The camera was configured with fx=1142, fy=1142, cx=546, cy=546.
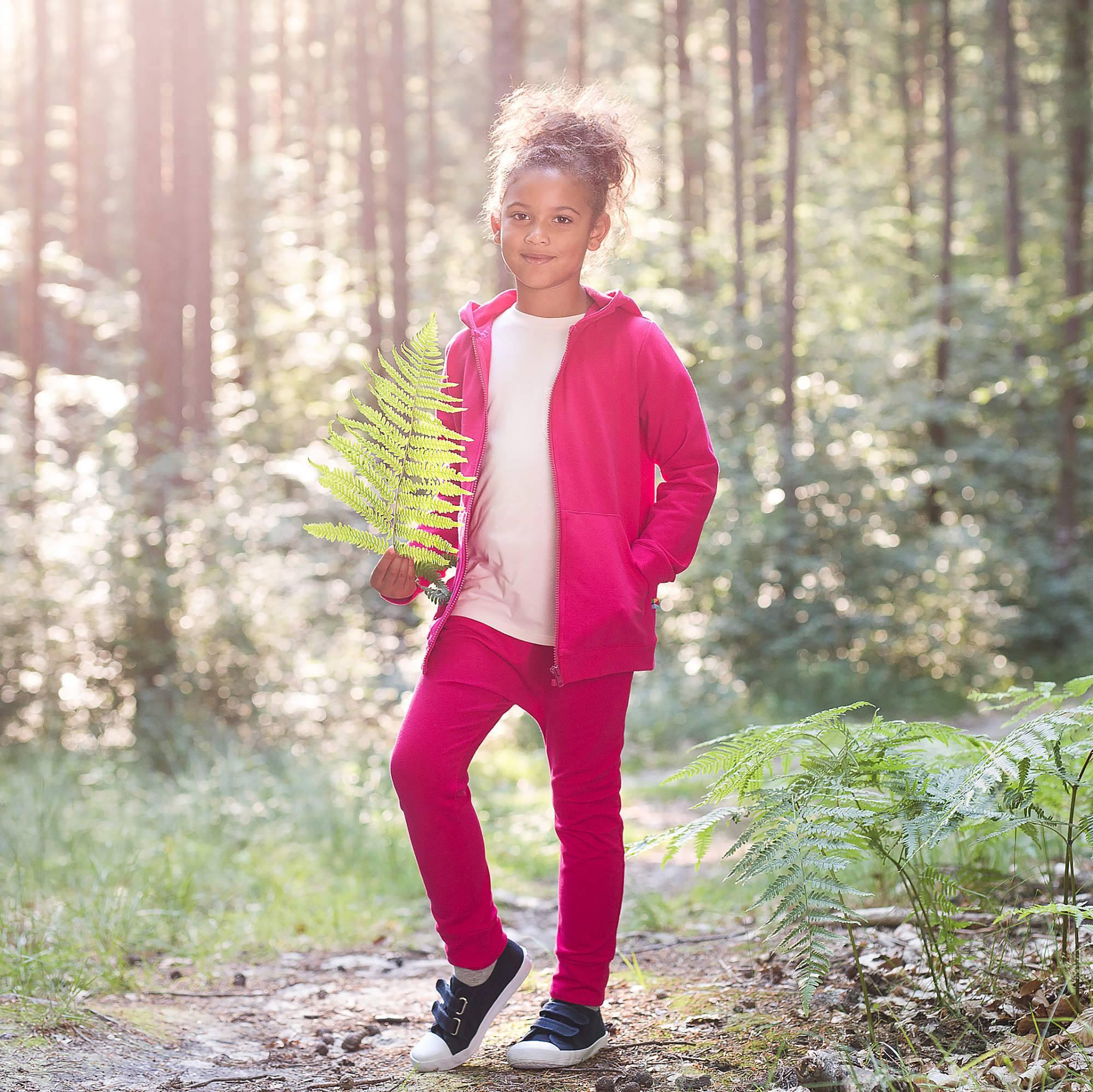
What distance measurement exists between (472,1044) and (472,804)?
61cm

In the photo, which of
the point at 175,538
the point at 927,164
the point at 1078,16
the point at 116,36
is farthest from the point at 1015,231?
the point at 116,36

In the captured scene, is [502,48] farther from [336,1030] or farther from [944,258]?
[336,1030]

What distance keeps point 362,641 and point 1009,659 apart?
771 cm

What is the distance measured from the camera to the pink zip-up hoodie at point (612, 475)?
109 inches

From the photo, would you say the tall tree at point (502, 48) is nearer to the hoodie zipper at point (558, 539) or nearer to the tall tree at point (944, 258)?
the tall tree at point (944, 258)

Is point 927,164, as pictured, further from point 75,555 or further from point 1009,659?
point 75,555

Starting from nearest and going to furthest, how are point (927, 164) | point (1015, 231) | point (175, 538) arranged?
1. point (175, 538)
2. point (1015, 231)
3. point (927, 164)

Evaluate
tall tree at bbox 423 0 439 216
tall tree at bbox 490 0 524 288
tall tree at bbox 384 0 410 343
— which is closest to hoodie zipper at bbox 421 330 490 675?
tall tree at bbox 490 0 524 288

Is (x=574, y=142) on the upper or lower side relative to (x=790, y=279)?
lower

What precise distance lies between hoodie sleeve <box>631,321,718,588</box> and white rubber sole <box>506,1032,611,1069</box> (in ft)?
3.76

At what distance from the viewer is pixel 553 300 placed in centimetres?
303

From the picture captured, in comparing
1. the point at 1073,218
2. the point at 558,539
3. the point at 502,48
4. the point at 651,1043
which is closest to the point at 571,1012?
the point at 651,1043

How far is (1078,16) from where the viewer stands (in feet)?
45.0

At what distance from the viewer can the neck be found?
9.94 feet
